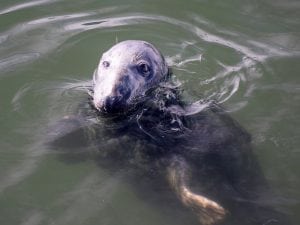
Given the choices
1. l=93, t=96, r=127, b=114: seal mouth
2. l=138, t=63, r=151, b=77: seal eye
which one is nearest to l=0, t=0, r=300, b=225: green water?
l=93, t=96, r=127, b=114: seal mouth

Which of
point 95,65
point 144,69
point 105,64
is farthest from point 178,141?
point 95,65

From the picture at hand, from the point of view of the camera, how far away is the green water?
5883 mm

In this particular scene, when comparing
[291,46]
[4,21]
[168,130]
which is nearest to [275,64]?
[291,46]

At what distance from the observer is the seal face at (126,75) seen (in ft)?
20.4

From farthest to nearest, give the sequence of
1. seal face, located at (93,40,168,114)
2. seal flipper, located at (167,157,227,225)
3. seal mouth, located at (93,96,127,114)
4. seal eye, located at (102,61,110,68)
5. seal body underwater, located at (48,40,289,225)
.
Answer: seal eye, located at (102,61,110,68), seal face, located at (93,40,168,114), seal mouth, located at (93,96,127,114), seal body underwater, located at (48,40,289,225), seal flipper, located at (167,157,227,225)

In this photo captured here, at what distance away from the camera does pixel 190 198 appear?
220 inches

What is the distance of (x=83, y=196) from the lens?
5.91 meters

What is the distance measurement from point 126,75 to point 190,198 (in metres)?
1.84

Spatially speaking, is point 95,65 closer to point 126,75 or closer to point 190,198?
point 126,75

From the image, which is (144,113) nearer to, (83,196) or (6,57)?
(83,196)

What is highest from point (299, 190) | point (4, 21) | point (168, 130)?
point (4, 21)

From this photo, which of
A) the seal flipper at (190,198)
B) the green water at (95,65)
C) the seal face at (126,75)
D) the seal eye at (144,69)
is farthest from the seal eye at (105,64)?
the seal flipper at (190,198)

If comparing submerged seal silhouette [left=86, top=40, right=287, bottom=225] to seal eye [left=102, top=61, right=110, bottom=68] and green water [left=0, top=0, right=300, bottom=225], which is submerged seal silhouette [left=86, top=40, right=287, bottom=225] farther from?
green water [left=0, top=0, right=300, bottom=225]

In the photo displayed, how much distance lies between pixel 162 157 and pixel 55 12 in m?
5.11
